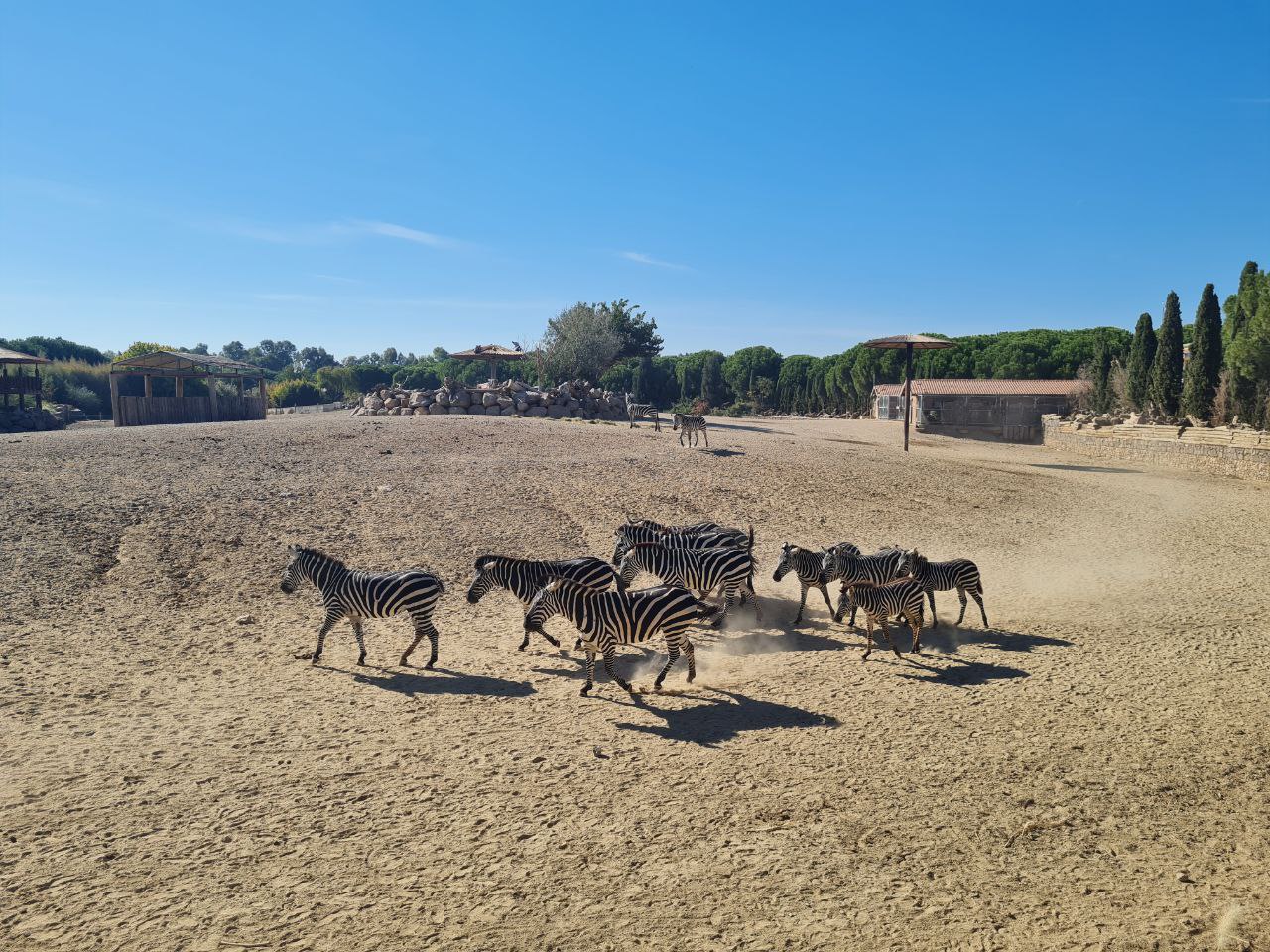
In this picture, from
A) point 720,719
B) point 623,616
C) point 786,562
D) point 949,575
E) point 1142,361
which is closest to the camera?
point 720,719

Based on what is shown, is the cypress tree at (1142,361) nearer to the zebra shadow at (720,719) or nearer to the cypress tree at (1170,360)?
the cypress tree at (1170,360)

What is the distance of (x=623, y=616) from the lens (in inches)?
354

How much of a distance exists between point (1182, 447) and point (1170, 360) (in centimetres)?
1204

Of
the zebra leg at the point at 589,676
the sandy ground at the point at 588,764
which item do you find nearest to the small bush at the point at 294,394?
the sandy ground at the point at 588,764

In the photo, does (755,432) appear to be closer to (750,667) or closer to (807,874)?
(750,667)

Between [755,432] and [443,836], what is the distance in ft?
97.8

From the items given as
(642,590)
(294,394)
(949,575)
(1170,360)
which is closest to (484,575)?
(642,590)

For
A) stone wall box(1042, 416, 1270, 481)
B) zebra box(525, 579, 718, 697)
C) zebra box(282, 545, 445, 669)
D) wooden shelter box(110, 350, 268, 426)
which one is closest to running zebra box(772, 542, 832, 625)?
zebra box(525, 579, 718, 697)

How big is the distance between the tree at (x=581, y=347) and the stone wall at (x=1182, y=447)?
94.8 feet

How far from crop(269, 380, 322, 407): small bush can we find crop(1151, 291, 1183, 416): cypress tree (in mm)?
58852

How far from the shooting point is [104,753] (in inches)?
293

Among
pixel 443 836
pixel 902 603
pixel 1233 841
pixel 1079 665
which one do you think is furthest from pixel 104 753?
pixel 1079 665

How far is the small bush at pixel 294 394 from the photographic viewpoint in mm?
66125

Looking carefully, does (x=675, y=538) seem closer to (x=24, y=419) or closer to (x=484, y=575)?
(x=484, y=575)
